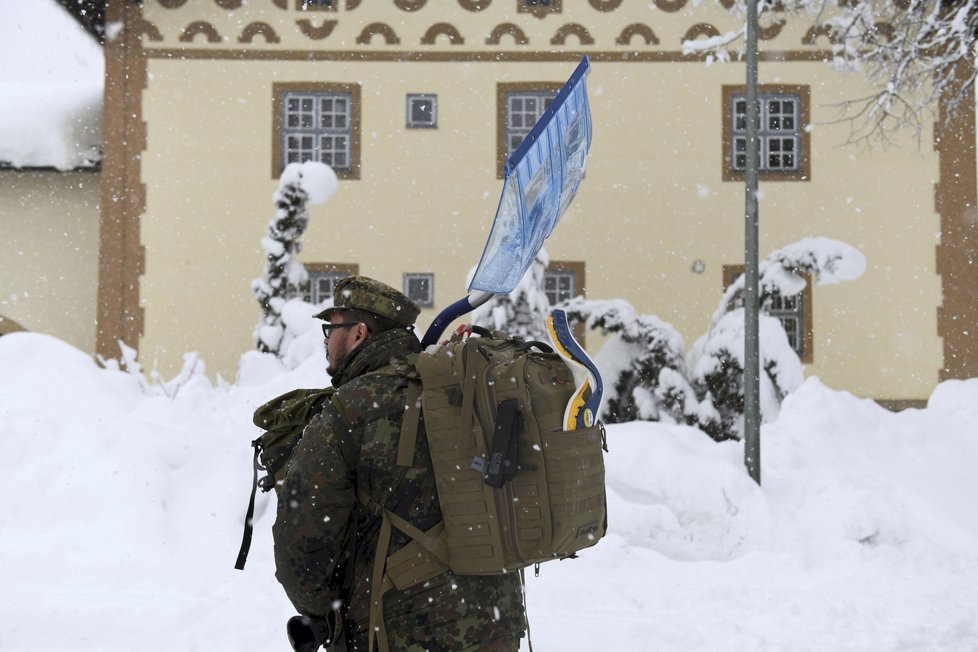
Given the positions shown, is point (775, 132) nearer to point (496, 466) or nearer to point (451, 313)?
point (451, 313)

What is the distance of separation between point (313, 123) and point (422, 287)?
10.6ft

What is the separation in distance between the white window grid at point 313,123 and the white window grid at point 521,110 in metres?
2.59

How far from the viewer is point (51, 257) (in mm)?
16266

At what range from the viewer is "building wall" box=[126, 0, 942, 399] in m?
15.4

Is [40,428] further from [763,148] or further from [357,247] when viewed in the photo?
[763,148]

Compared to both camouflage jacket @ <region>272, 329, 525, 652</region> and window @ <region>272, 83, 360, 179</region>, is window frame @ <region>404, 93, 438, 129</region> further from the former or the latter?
camouflage jacket @ <region>272, 329, 525, 652</region>

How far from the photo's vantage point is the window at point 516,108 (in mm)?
15461

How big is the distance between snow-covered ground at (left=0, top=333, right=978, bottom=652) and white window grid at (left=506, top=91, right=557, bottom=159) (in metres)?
6.97

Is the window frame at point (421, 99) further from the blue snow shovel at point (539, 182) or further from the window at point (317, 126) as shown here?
the blue snow shovel at point (539, 182)

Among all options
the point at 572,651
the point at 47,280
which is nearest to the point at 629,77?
the point at 47,280

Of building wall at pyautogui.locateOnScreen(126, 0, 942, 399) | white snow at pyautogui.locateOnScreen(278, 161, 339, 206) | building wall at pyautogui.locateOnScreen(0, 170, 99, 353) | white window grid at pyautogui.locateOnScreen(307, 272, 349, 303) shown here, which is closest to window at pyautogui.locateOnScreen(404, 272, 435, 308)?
building wall at pyautogui.locateOnScreen(126, 0, 942, 399)

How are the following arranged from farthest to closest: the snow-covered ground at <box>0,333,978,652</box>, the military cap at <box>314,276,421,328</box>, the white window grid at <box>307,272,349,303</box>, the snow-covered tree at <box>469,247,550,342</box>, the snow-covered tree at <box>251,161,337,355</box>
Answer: the white window grid at <box>307,272,349,303</box>, the snow-covered tree at <box>251,161,337,355</box>, the snow-covered tree at <box>469,247,550,342</box>, the snow-covered ground at <box>0,333,978,652</box>, the military cap at <box>314,276,421,328</box>

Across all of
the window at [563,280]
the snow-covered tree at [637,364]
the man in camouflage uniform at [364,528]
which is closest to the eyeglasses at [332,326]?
the man in camouflage uniform at [364,528]

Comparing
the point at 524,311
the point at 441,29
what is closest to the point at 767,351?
the point at 524,311
